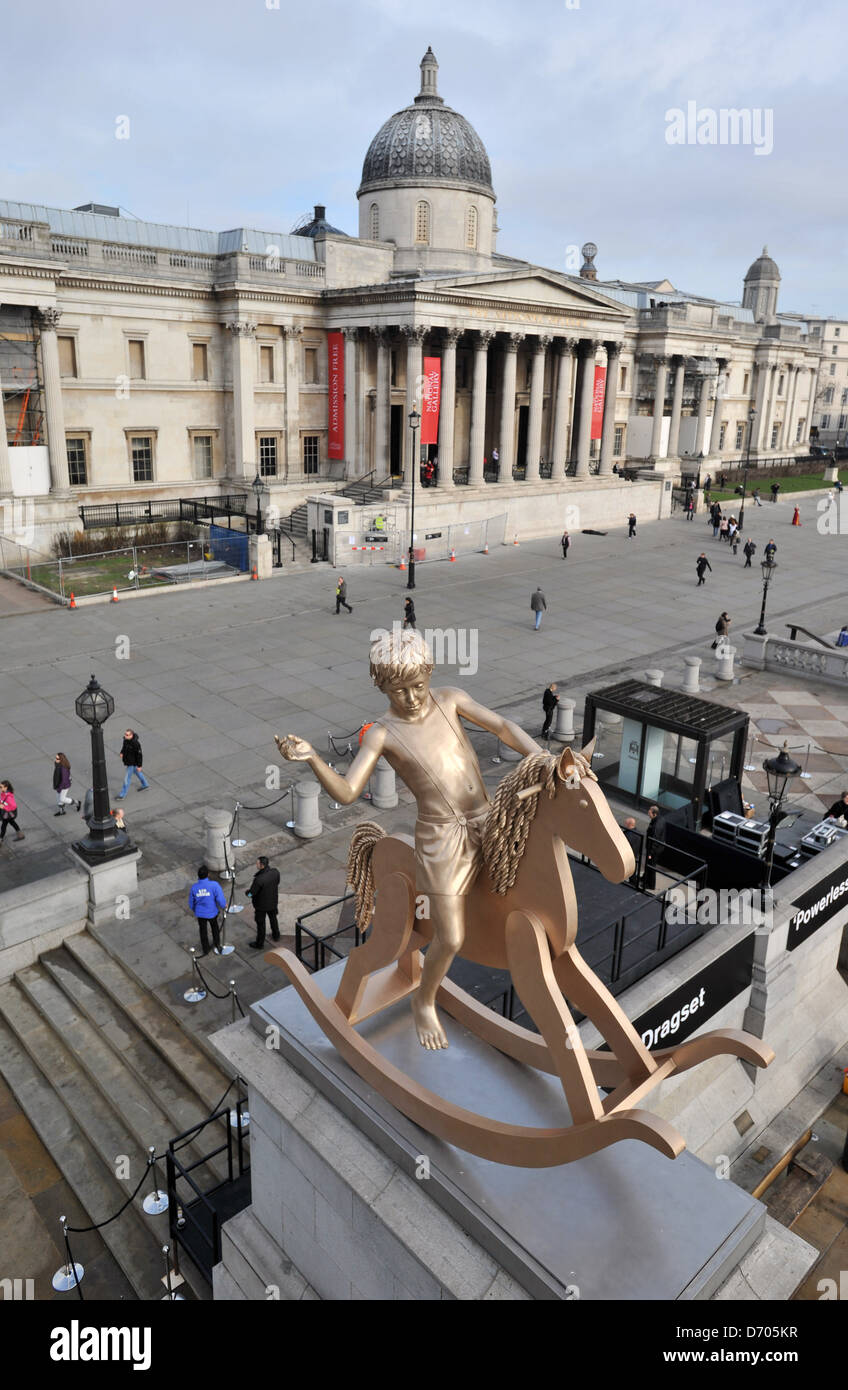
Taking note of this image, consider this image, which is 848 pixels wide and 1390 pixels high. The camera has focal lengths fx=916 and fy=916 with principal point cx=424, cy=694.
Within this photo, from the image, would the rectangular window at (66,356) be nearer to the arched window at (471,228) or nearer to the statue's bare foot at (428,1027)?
the arched window at (471,228)

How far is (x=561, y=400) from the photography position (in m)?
53.8

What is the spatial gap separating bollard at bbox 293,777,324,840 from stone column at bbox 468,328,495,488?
3459 centimetres

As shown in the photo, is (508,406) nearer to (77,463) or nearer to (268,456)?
(268,456)

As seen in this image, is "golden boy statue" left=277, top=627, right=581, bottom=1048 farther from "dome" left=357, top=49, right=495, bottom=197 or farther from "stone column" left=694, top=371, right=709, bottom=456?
"stone column" left=694, top=371, right=709, bottom=456

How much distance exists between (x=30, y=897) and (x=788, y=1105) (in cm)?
1118

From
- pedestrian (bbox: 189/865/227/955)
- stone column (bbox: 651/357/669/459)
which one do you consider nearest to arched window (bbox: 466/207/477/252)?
stone column (bbox: 651/357/669/459)

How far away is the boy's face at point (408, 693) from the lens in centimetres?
668

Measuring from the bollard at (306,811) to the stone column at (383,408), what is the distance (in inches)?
1390

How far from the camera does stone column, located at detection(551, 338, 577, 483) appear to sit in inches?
2112

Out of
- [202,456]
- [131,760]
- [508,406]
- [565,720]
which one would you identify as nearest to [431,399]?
[508,406]

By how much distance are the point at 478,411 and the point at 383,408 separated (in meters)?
5.17

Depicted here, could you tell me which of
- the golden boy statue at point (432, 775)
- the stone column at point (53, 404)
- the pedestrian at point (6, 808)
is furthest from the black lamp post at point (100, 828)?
the stone column at point (53, 404)

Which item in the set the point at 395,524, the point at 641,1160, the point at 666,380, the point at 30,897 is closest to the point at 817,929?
the point at 641,1160
